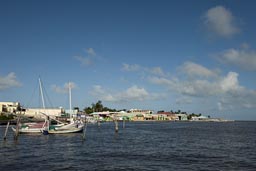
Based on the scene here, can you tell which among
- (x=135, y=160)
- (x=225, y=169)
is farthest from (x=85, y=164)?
(x=225, y=169)

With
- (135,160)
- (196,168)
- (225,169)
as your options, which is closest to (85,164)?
(135,160)

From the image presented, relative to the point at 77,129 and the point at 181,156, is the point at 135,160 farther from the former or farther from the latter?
the point at 77,129

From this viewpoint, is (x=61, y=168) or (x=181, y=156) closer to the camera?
(x=61, y=168)

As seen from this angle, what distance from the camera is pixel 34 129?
9319 centimetres

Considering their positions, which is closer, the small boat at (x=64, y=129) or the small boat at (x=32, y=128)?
the small boat at (x=64, y=129)

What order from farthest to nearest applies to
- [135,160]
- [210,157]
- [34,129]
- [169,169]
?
[34,129] < [210,157] < [135,160] < [169,169]

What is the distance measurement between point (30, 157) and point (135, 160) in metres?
15.6

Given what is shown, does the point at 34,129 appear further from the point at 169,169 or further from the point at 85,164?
the point at 169,169

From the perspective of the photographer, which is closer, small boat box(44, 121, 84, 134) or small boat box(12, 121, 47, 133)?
small boat box(44, 121, 84, 134)

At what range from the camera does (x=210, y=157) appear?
4591 centimetres

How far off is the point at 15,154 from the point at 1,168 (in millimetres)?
13083

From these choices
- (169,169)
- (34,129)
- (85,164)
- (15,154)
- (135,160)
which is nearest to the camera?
(169,169)

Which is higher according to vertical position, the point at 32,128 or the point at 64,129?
the point at 32,128

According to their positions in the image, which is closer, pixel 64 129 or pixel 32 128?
pixel 32 128
